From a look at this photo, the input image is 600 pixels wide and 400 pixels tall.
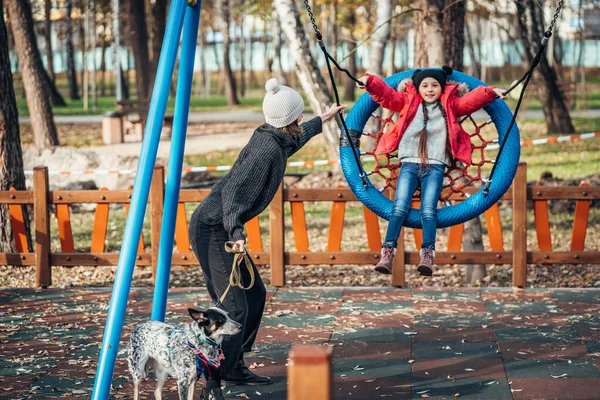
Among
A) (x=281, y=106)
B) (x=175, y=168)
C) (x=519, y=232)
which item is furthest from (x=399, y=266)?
(x=281, y=106)

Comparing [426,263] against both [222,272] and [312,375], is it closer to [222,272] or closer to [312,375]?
[222,272]

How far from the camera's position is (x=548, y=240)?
910 centimetres

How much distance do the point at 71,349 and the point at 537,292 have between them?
4216 mm

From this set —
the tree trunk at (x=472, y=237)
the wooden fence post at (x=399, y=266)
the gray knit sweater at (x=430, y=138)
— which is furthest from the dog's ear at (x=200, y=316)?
the tree trunk at (x=472, y=237)

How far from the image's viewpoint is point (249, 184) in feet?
17.9

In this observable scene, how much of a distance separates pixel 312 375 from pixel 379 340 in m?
4.54

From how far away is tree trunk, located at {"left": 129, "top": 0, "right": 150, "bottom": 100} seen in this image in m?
27.6

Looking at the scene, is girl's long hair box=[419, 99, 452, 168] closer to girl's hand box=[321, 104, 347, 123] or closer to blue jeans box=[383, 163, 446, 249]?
blue jeans box=[383, 163, 446, 249]

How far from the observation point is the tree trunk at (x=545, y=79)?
2017 cm

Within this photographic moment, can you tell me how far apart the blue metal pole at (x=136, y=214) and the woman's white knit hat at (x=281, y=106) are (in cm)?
63

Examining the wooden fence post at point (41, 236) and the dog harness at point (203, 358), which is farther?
the wooden fence post at point (41, 236)

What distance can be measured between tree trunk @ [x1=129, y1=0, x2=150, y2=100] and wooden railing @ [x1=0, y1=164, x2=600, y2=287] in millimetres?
18504

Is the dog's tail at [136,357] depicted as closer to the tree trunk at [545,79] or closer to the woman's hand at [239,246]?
the woman's hand at [239,246]

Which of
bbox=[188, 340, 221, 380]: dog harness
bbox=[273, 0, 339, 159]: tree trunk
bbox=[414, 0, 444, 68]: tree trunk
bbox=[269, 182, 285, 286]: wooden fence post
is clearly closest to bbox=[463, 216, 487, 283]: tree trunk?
bbox=[414, 0, 444, 68]: tree trunk
